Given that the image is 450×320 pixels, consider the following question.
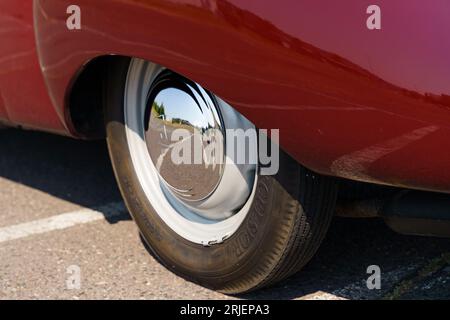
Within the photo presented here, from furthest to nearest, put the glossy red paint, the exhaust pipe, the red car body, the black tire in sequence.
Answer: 1. the glossy red paint
2. the black tire
3. the exhaust pipe
4. the red car body

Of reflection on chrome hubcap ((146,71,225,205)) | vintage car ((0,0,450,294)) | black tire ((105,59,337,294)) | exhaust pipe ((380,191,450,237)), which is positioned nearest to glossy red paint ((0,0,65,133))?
vintage car ((0,0,450,294))

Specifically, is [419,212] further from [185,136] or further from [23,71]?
[23,71]

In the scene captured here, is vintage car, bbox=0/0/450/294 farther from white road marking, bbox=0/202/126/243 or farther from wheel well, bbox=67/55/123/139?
white road marking, bbox=0/202/126/243

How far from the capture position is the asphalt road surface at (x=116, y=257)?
9.50 feet

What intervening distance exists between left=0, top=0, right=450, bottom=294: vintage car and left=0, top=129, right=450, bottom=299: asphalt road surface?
17cm

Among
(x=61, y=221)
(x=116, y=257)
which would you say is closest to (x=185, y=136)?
(x=116, y=257)

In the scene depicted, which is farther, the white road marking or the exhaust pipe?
the white road marking

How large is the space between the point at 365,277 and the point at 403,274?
13 cm

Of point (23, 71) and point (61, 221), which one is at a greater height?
point (23, 71)

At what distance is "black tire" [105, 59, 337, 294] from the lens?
254cm

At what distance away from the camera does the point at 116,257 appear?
127 inches

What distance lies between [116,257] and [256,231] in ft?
2.55

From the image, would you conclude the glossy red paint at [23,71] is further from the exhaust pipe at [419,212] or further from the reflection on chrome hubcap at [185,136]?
the exhaust pipe at [419,212]

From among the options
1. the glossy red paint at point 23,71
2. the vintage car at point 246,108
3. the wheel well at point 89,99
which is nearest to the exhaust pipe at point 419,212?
the vintage car at point 246,108
